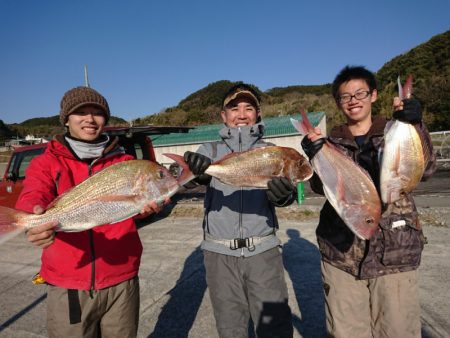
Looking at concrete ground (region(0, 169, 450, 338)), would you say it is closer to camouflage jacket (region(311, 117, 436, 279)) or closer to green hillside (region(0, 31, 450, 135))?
camouflage jacket (region(311, 117, 436, 279))

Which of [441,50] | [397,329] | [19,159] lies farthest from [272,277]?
[441,50]

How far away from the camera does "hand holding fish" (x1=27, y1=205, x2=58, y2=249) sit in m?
1.89

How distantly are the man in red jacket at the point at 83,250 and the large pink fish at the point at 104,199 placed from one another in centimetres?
13

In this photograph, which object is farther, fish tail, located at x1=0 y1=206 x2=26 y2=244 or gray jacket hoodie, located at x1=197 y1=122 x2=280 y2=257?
gray jacket hoodie, located at x1=197 y1=122 x2=280 y2=257

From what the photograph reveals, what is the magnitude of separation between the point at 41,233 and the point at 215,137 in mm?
19363

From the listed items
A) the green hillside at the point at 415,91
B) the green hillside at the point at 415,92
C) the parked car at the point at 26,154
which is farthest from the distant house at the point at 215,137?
the parked car at the point at 26,154

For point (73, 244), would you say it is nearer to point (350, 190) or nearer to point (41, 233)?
point (41, 233)

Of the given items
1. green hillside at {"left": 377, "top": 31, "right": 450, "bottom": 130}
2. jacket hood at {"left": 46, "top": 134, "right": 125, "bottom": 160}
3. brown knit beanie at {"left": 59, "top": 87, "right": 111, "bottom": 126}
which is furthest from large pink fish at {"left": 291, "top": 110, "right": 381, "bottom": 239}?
green hillside at {"left": 377, "top": 31, "right": 450, "bottom": 130}

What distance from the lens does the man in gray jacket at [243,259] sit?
260cm

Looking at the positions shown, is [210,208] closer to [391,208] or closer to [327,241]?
[327,241]

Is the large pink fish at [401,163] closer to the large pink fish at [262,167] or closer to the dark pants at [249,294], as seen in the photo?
the large pink fish at [262,167]

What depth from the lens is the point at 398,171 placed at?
2045 mm

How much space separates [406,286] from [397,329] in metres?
0.33

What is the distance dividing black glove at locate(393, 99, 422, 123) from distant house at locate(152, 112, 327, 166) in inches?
661
